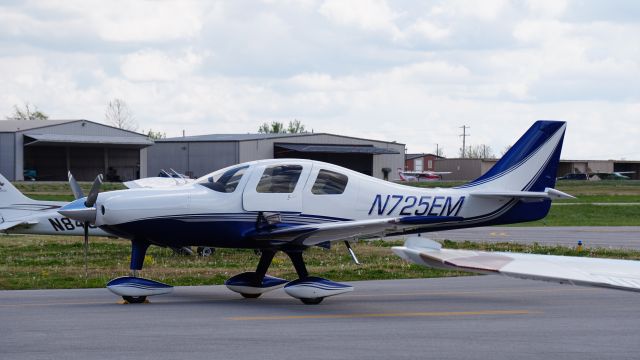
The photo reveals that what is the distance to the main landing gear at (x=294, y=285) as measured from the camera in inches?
526

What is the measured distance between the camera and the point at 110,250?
75.4 feet

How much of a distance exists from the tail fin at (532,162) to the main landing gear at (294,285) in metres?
3.58

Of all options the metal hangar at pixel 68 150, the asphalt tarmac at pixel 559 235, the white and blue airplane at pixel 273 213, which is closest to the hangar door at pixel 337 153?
the metal hangar at pixel 68 150

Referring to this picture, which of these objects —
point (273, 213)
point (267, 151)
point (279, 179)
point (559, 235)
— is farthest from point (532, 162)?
point (267, 151)

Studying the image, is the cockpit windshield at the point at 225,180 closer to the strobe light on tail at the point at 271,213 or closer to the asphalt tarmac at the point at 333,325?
the strobe light on tail at the point at 271,213

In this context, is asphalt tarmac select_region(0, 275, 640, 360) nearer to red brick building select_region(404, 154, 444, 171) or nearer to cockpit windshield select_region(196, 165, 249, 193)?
cockpit windshield select_region(196, 165, 249, 193)

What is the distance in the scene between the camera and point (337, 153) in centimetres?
8075

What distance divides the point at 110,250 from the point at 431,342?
46.8 feet

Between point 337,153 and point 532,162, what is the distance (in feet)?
212

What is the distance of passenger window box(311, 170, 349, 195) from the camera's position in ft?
47.2

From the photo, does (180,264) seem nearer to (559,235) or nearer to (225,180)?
(225,180)

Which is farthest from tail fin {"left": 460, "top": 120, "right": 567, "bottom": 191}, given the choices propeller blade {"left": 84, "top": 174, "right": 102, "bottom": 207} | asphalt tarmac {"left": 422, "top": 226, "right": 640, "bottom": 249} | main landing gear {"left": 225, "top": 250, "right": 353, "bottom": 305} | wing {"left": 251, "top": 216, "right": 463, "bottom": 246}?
asphalt tarmac {"left": 422, "top": 226, "right": 640, "bottom": 249}

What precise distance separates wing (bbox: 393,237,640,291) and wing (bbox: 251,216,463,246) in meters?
6.80

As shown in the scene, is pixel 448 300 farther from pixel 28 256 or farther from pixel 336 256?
pixel 28 256
